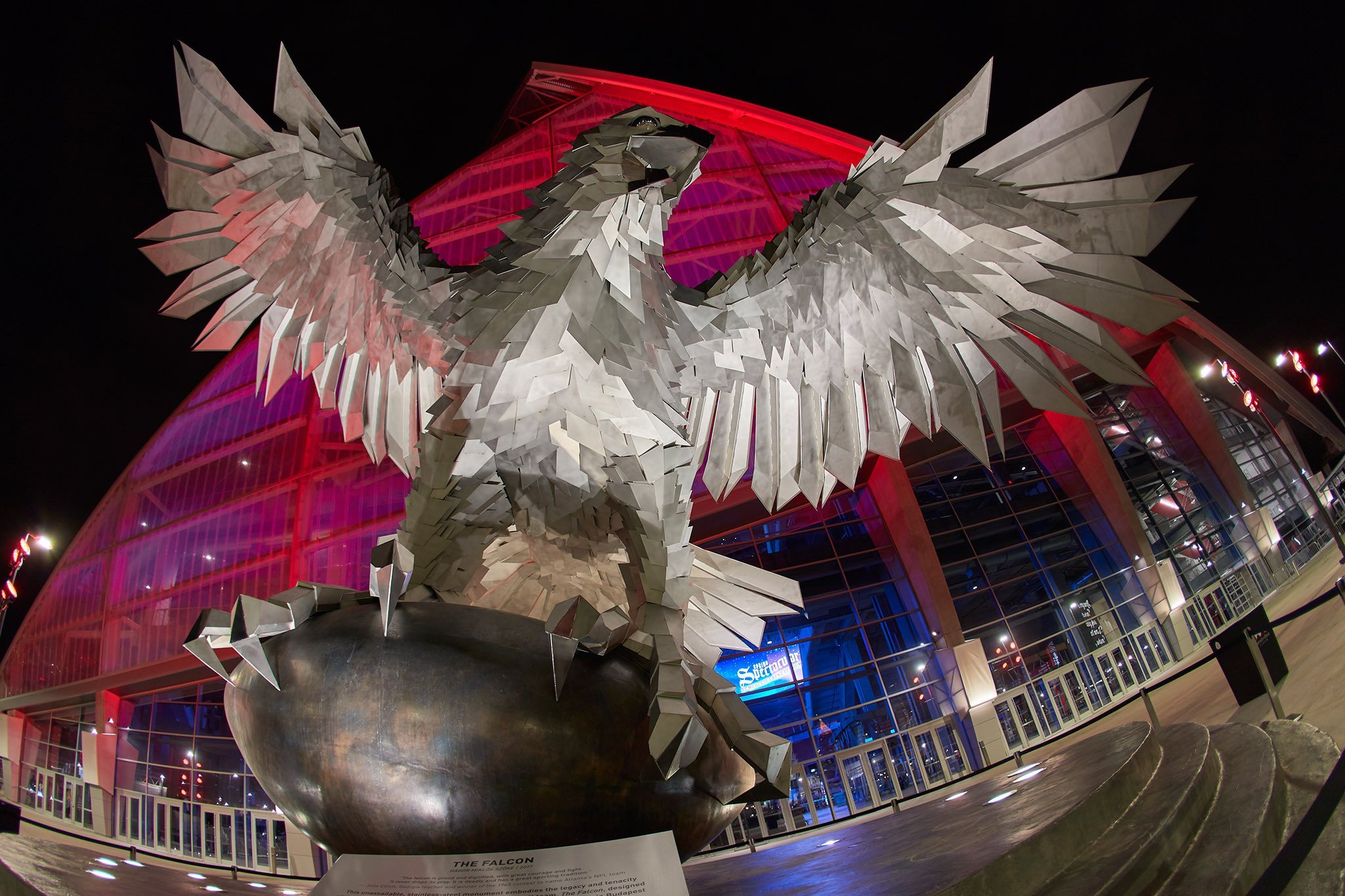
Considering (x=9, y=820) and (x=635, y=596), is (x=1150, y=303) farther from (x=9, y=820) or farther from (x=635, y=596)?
(x=9, y=820)

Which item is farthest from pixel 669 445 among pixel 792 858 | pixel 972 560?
pixel 972 560

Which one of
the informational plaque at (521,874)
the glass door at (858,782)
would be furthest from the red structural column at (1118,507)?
the informational plaque at (521,874)

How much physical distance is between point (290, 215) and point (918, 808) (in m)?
5.40

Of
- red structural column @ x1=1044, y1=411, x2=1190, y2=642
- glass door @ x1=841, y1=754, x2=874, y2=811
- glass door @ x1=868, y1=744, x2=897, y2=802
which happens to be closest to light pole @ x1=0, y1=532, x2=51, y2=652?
glass door @ x1=841, y1=754, x2=874, y2=811

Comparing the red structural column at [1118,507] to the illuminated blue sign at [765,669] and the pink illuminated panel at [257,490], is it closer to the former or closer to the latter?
the illuminated blue sign at [765,669]

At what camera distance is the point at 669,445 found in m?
2.70

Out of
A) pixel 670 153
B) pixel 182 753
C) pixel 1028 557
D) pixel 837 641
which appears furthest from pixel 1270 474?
pixel 182 753

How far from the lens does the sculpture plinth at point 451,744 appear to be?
1.82 metres

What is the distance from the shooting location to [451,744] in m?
1.83

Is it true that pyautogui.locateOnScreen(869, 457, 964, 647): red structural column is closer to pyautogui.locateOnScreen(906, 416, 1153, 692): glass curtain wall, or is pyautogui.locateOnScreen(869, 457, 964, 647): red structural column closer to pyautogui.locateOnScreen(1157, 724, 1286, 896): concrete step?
pyautogui.locateOnScreen(906, 416, 1153, 692): glass curtain wall

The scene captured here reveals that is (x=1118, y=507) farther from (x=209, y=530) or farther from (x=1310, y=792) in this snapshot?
(x=209, y=530)

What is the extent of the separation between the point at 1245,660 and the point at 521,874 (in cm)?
440

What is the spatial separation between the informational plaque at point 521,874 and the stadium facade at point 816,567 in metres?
11.4

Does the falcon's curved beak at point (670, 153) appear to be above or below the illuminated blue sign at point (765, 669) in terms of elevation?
above
